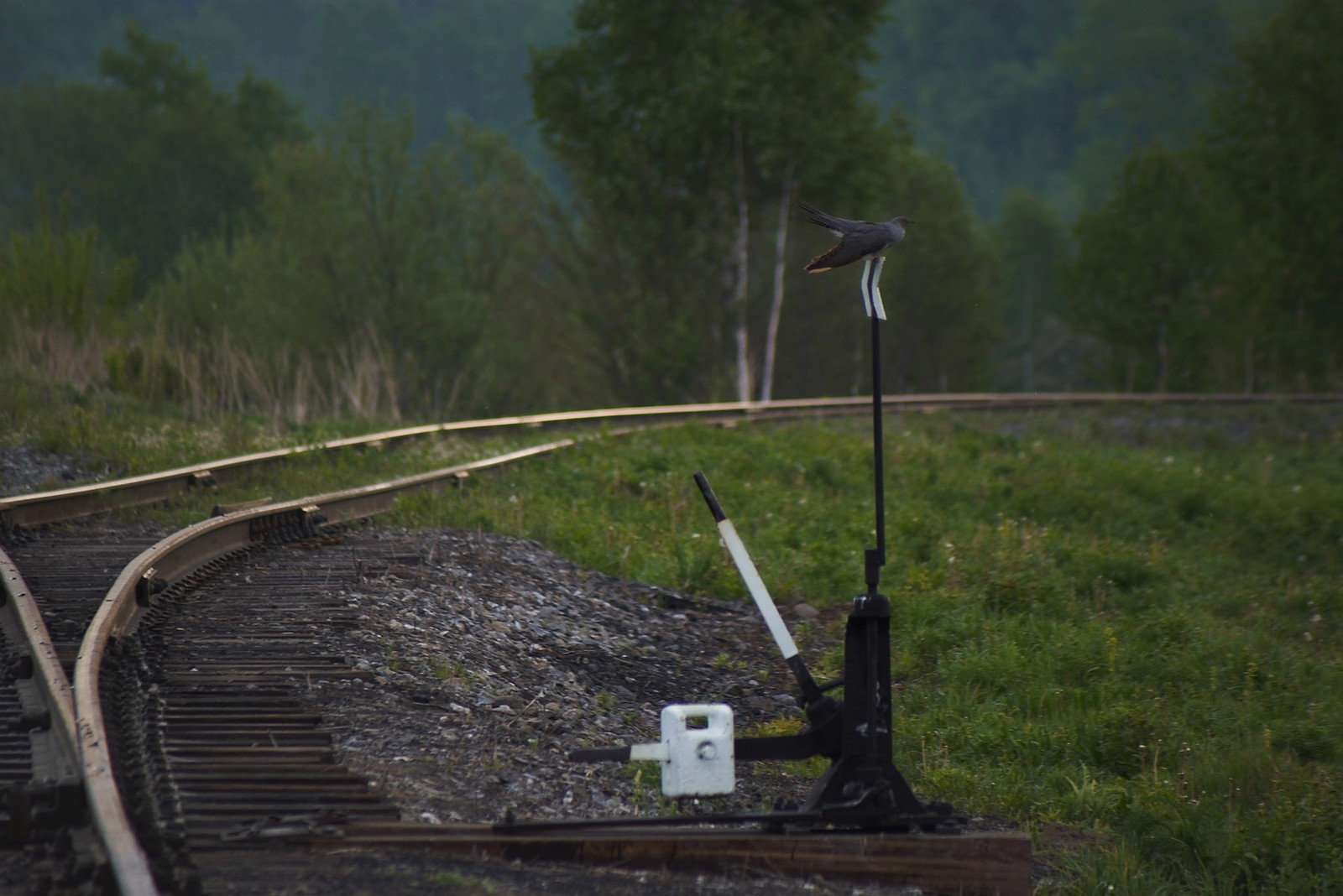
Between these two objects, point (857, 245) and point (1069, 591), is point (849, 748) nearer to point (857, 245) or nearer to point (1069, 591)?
point (857, 245)

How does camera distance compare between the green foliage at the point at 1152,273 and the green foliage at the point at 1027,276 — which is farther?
the green foliage at the point at 1027,276

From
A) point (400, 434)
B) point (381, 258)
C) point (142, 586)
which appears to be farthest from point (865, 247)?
point (381, 258)

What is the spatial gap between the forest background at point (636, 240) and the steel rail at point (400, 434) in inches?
87.0

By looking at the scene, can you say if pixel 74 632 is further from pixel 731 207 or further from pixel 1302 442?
pixel 731 207

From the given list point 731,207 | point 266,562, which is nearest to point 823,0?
point 731,207

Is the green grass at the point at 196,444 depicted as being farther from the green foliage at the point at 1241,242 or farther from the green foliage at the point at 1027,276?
the green foliage at the point at 1027,276

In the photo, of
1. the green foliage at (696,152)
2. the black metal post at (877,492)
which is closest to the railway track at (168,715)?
the black metal post at (877,492)

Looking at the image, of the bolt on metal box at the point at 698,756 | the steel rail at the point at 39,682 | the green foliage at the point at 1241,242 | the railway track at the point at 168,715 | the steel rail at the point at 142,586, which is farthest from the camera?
the green foliage at the point at 1241,242

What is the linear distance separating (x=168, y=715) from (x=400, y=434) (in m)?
8.02

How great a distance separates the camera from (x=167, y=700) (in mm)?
4703

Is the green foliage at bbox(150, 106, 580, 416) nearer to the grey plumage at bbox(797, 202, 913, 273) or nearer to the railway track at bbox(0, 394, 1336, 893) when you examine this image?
the railway track at bbox(0, 394, 1336, 893)

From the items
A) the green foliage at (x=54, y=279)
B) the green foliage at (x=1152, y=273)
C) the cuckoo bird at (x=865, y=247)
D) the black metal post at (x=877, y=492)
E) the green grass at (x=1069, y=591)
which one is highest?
the green foliage at (x=1152, y=273)

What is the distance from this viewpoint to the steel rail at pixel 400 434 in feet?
27.2

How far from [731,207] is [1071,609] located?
18.4 m
